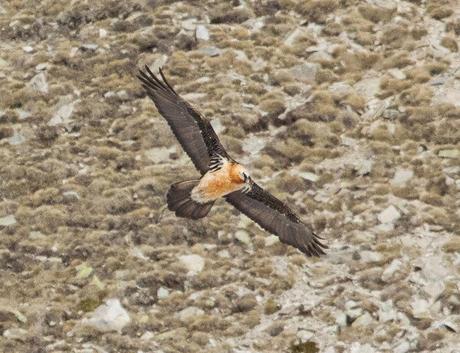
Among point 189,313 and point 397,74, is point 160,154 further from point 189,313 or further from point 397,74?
point 397,74

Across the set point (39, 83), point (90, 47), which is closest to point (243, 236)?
point (39, 83)

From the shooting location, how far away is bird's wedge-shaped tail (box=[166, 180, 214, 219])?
13.0m

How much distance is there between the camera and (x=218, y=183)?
518 inches

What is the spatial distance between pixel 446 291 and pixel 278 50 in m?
12.5

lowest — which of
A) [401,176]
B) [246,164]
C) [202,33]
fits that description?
[401,176]

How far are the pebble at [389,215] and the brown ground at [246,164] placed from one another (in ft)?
0.16

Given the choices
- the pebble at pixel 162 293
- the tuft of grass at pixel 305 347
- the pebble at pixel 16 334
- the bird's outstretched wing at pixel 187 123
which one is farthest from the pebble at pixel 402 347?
the pebble at pixel 16 334

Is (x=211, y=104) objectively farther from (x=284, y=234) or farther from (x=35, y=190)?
(x=284, y=234)

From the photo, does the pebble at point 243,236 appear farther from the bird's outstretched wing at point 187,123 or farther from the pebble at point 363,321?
the bird's outstretched wing at point 187,123

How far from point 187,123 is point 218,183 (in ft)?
4.99

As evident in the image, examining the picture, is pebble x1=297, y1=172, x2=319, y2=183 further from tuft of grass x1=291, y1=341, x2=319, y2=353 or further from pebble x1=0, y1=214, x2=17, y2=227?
pebble x1=0, y1=214, x2=17, y2=227

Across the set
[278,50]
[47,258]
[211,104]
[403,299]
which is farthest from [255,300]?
[278,50]

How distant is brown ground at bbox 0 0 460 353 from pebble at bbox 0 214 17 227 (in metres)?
0.06

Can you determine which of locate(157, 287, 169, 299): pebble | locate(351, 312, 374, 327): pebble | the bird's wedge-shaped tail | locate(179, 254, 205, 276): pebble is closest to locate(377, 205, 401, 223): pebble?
locate(351, 312, 374, 327): pebble
